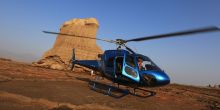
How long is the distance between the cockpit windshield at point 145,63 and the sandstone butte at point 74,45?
37002mm

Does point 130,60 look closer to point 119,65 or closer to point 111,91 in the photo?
point 119,65

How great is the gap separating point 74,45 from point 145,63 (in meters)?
44.6

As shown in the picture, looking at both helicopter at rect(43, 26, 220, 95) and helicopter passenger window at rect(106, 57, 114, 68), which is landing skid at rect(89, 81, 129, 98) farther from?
helicopter passenger window at rect(106, 57, 114, 68)

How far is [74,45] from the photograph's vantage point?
55906 mm

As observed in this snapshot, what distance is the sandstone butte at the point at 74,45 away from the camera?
5078cm

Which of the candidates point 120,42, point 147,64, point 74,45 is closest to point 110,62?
point 120,42

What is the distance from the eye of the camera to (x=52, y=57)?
167 feet

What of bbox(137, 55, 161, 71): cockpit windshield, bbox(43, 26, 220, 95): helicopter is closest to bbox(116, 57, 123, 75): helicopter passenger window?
bbox(43, 26, 220, 95): helicopter

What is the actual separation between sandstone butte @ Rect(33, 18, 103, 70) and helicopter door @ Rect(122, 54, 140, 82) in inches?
1447

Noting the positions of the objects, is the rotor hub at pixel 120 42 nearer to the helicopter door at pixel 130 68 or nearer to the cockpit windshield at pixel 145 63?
the helicopter door at pixel 130 68

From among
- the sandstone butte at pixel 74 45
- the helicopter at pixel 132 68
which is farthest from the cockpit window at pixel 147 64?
the sandstone butte at pixel 74 45

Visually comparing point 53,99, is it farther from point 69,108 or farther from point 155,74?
point 155,74

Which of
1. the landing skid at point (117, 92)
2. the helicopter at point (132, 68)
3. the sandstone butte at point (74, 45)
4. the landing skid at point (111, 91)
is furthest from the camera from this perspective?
the sandstone butte at point (74, 45)

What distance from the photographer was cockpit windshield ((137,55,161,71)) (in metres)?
12.4
